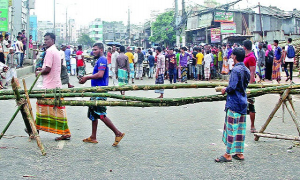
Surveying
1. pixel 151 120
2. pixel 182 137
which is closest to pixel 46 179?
pixel 182 137

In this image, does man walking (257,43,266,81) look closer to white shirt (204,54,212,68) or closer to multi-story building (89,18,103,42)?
white shirt (204,54,212,68)

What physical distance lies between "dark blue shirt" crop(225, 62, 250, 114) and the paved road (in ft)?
2.55

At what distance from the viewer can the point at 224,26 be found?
113 ft

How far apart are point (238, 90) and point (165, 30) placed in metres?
48.2

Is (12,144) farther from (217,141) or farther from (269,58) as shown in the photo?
(269,58)

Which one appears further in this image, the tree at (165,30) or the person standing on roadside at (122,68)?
the tree at (165,30)

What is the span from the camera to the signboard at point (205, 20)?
39.0 m

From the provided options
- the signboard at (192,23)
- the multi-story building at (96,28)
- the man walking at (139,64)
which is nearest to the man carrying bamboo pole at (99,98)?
the man walking at (139,64)

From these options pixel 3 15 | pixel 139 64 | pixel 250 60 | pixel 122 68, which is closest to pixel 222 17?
pixel 139 64

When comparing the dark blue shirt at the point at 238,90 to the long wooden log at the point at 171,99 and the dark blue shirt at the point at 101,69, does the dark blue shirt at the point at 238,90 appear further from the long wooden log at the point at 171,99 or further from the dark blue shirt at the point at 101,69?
the dark blue shirt at the point at 101,69

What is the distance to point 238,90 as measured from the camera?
5.27 metres

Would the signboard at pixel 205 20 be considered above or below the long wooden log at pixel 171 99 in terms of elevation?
above

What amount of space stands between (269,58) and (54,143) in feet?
Answer: 48.7

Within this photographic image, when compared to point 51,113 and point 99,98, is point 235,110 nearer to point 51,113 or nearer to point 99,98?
point 99,98
